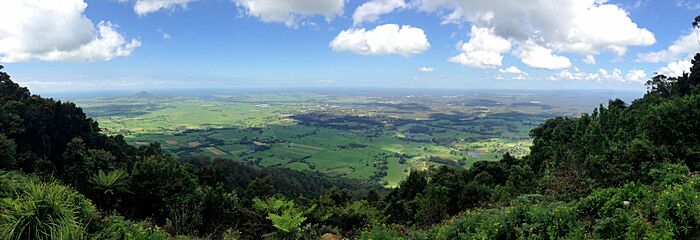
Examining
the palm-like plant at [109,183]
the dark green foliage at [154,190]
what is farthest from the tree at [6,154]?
the palm-like plant at [109,183]

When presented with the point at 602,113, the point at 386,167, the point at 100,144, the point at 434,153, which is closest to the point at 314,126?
the point at 434,153

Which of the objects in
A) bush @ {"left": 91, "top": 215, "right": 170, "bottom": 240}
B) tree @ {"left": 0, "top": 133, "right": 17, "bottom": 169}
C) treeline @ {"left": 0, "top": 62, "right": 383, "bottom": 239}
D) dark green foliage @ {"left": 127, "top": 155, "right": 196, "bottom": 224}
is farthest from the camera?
tree @ {"left": 0, "top": 133, "right": 17, "bottom": 169}

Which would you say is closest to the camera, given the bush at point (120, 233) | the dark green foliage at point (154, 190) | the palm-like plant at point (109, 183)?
the bush at point (120, 233)

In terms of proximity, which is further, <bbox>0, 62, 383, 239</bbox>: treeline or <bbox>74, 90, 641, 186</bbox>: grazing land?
<bbox>74, 90, 641, 186</bbox>: grazing land

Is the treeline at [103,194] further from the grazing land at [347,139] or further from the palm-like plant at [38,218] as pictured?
the grazing land at [347,139]

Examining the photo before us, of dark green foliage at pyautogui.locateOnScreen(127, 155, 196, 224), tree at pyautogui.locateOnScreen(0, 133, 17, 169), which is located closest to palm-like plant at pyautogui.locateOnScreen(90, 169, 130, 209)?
dark green foliage at pyautogui.locateOnScreen(127, 155, 196, 224)

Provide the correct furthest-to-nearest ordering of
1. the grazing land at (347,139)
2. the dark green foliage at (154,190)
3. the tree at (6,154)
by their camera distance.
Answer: the grazing land at (347,139) < the tree at (6,154) < the dark green foliage at (154,190)

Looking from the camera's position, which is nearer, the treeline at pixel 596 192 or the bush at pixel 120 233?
the treeline at pixel 596 192

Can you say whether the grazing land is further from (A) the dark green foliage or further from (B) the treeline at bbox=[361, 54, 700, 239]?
(A) the dark green foliage

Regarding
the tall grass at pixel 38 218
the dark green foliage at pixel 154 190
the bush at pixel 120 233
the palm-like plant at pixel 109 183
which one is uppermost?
the tall grass at pixel 38 218

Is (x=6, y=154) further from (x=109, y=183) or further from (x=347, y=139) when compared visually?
(x=347, y=139)
